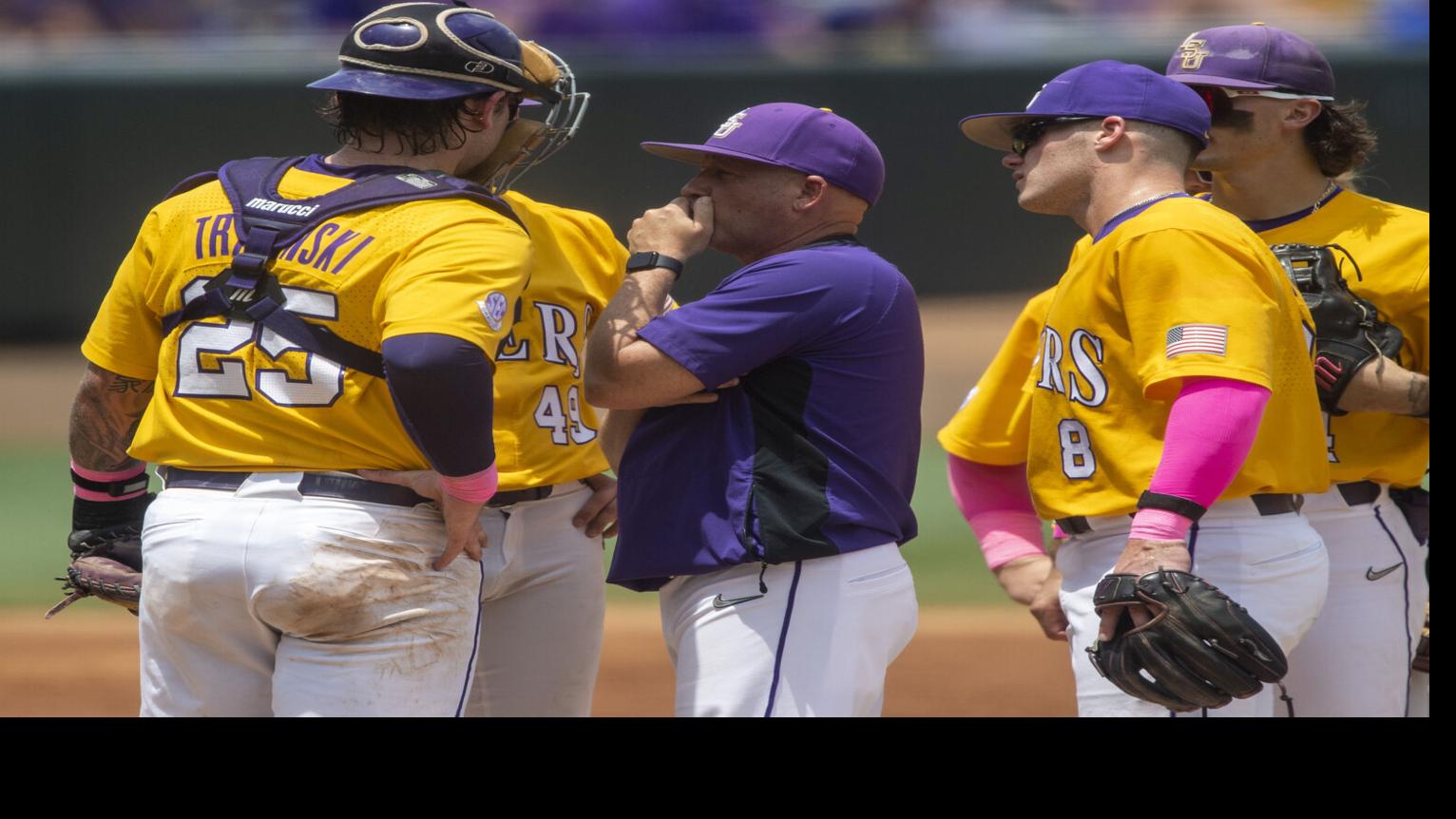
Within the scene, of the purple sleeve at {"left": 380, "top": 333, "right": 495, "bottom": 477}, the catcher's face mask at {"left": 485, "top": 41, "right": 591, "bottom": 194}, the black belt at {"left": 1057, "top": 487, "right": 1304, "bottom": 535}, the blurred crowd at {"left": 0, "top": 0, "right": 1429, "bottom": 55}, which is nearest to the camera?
the purple sleeve at {"left": 380, "top": 333, "right": 495, "bottom": 477}

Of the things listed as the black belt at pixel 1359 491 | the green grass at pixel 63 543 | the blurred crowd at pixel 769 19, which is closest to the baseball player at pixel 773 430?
the black belt at pixel 1359 491

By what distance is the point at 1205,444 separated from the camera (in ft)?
8.28

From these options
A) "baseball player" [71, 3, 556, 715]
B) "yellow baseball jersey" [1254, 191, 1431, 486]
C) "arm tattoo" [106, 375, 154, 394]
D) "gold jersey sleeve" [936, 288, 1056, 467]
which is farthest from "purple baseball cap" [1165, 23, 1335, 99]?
"arm tattoo" [106, 375, 154, 394]

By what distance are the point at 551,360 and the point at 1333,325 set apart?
159 centimetres

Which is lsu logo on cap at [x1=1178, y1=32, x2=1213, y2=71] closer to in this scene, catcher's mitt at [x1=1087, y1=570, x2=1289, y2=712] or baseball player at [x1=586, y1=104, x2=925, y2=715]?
baseball player at [x1=586, y1=104, x2=925, y2=715]

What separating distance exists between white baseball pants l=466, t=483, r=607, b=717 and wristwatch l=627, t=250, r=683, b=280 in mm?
602

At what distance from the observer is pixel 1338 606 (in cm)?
314

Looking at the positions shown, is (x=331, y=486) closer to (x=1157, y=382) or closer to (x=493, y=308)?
(x=493, y=308)

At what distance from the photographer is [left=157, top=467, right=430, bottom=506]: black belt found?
8.39 ft

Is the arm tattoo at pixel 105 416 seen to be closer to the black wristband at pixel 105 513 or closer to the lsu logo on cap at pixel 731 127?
the black wristband at pixel 105 513

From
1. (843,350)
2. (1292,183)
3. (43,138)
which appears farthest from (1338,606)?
(43,138)

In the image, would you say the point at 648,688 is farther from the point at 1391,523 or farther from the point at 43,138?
the point at 43,138

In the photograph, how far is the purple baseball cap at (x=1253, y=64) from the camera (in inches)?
128

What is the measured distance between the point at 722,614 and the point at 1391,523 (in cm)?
150
